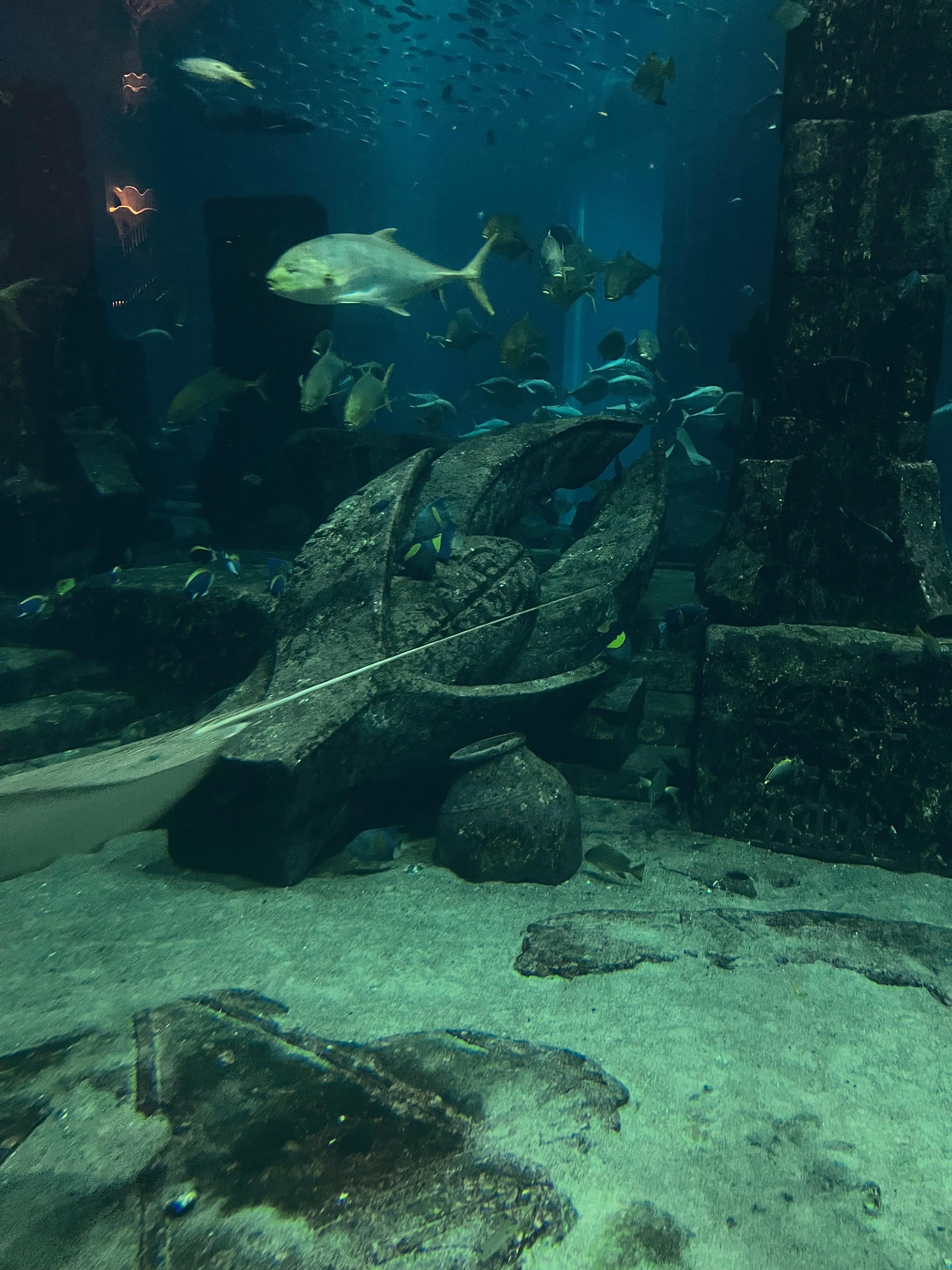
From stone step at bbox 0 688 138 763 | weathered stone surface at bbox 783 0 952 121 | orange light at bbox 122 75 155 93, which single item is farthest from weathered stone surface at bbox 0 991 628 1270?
orange light at bbox 122 75 155 93

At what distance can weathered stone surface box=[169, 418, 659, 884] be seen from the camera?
336cm

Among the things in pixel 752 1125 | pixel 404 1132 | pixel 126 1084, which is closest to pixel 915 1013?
pixel 752 1125

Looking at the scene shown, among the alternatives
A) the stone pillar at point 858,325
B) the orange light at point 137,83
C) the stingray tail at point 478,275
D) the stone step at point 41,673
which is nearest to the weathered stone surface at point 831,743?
the stone pillar at point 858,325

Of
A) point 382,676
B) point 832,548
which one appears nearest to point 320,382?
point 382,676

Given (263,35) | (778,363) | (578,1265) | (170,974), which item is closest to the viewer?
(578,1265)

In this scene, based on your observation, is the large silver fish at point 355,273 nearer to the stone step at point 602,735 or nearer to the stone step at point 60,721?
the stone step at point 602,735

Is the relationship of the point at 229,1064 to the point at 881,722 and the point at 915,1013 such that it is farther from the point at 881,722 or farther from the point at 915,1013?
the point at 881,722

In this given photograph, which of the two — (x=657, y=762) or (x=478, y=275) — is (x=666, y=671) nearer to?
(x=657, y=762)

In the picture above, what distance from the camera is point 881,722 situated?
12.4 feet

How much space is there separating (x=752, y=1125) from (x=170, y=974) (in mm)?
2197

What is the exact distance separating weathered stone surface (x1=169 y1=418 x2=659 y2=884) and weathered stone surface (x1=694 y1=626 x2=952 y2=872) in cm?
101

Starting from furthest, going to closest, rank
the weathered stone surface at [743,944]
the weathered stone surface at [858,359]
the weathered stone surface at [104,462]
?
the weathered stone surface at [104,462] < the weathered stone surface at [858,359] < the weathered stone surface at [743,944]

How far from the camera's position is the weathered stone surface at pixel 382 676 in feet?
11.0

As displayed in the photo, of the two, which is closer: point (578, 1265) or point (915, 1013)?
point (578, 1265)
